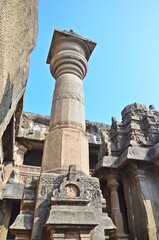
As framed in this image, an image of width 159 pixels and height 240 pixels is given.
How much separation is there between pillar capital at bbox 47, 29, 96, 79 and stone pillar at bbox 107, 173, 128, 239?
11.8ft

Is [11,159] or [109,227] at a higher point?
[11,159]

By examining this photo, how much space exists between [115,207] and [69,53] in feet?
14.7

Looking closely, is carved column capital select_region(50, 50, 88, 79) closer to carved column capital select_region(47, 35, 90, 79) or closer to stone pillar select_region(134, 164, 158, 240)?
carved column capital select_region(47, 35, 90, 79)

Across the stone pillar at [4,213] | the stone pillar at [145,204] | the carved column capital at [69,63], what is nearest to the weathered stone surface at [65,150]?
the carved column capital at [69,63]

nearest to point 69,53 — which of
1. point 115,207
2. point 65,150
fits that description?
point 65,150

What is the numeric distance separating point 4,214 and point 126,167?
5.33 meters

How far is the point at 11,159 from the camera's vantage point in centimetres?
903

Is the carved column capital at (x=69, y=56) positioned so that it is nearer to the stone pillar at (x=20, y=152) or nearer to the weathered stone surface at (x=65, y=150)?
the weathered stone surface at (x=65, y=150)

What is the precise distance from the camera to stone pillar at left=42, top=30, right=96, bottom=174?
2.78 metres

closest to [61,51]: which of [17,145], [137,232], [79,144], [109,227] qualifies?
[79,144]

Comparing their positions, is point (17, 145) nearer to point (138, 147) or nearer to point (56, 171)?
point (138, 147)

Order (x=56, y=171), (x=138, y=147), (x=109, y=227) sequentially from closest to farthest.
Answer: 1. (x=109, y=227)
2. (x=56, y=171)
3. (x=138, y=147)

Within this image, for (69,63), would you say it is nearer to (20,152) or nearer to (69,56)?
(69,56)

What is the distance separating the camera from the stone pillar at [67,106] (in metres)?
2.78
